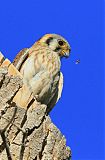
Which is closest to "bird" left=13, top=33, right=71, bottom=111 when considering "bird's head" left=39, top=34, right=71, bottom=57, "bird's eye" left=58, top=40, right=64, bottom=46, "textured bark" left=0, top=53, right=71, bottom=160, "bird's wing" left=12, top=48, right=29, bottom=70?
"bird's wing" left=12, top=48, right=29, bottom=70

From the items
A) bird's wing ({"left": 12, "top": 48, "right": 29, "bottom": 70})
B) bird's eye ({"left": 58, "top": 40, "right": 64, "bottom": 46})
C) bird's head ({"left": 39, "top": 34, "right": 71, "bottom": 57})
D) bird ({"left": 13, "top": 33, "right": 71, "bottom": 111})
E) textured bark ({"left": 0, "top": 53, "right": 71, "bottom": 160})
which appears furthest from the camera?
bird's eye ({"left": 58, "top": 40, "right": 64, "bottom": 46})

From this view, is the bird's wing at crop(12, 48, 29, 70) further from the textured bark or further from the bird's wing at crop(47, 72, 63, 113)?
the textured bark

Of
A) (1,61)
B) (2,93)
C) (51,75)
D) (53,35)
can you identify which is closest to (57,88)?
(51,75)

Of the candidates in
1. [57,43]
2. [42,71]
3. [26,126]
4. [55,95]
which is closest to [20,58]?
[42,71]

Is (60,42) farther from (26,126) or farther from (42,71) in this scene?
(26,126)

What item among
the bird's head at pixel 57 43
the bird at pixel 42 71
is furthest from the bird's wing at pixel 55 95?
the bird's head at pixel 57 43

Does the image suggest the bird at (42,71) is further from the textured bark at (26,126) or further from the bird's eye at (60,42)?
the textured bark at (26,126)
